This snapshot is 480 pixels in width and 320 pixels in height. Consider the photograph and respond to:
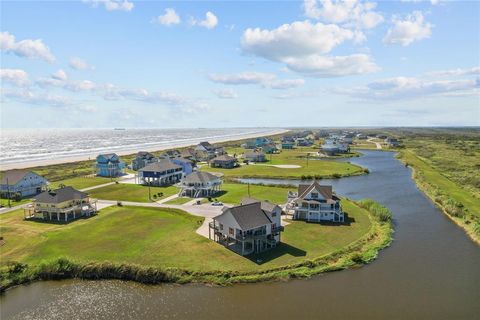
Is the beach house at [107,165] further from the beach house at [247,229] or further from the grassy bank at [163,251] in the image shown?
the beach house at [247,229]

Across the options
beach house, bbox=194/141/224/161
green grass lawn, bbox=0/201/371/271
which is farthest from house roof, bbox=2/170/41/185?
beach house, bbox=194/141/224/161

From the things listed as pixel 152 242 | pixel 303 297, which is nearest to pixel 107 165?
pixel 152 242

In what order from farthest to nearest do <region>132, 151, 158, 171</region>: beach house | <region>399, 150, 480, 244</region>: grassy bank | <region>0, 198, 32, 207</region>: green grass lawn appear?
1. <region>132, 151, 158, 171</region>: beach house
2. <region>0, 198, 32, 207</region>: green grass lawn
3. <region>399, 150, 480, 244</region>: grassy bank

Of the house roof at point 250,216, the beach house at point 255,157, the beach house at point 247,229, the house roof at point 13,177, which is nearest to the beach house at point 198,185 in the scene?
the beach house at point 247,229

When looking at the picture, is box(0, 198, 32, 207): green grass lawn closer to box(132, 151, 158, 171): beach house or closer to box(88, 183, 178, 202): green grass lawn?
box(88, 183, 178, 202): green grass lawn

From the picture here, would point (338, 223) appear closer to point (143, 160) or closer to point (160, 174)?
point (160, 174)

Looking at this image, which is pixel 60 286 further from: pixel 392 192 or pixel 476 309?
pixel 392 192

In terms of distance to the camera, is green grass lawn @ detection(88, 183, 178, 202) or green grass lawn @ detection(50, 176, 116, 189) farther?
green grass lawn @ detection(50, 176, 116, 189)
